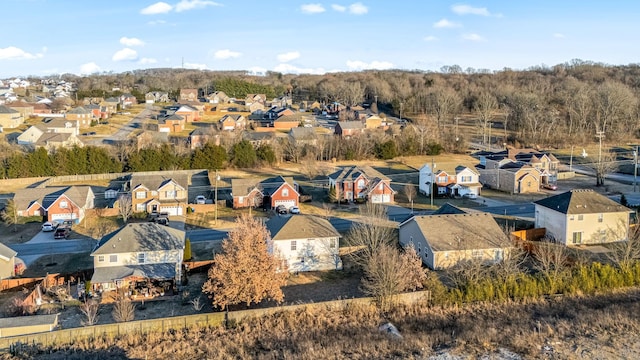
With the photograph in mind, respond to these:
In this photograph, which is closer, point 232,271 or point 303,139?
point 232,271

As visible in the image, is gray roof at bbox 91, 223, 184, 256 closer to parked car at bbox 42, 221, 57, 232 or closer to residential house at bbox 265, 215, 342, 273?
residential house at bbox 265, 215, 342, 273

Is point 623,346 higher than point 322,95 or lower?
lower

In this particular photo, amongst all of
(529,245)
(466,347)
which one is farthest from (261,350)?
(529,245)

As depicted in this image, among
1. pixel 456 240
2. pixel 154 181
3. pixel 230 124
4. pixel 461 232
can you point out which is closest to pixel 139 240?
pixel 154 181

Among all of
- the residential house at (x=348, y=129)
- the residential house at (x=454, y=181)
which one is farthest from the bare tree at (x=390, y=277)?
the residential house at (x=348, y=129)

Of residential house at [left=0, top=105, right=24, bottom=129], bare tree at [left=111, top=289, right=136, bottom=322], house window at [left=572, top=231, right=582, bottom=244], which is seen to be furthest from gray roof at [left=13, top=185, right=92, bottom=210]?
residential house at [left=0, top=105, right=24, bottom=129]

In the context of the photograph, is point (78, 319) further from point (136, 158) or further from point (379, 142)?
point (379, 142)

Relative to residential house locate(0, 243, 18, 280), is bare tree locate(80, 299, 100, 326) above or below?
below

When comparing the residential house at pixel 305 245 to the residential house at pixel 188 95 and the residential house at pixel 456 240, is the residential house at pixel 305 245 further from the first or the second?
the residential house at pixel 188 95
